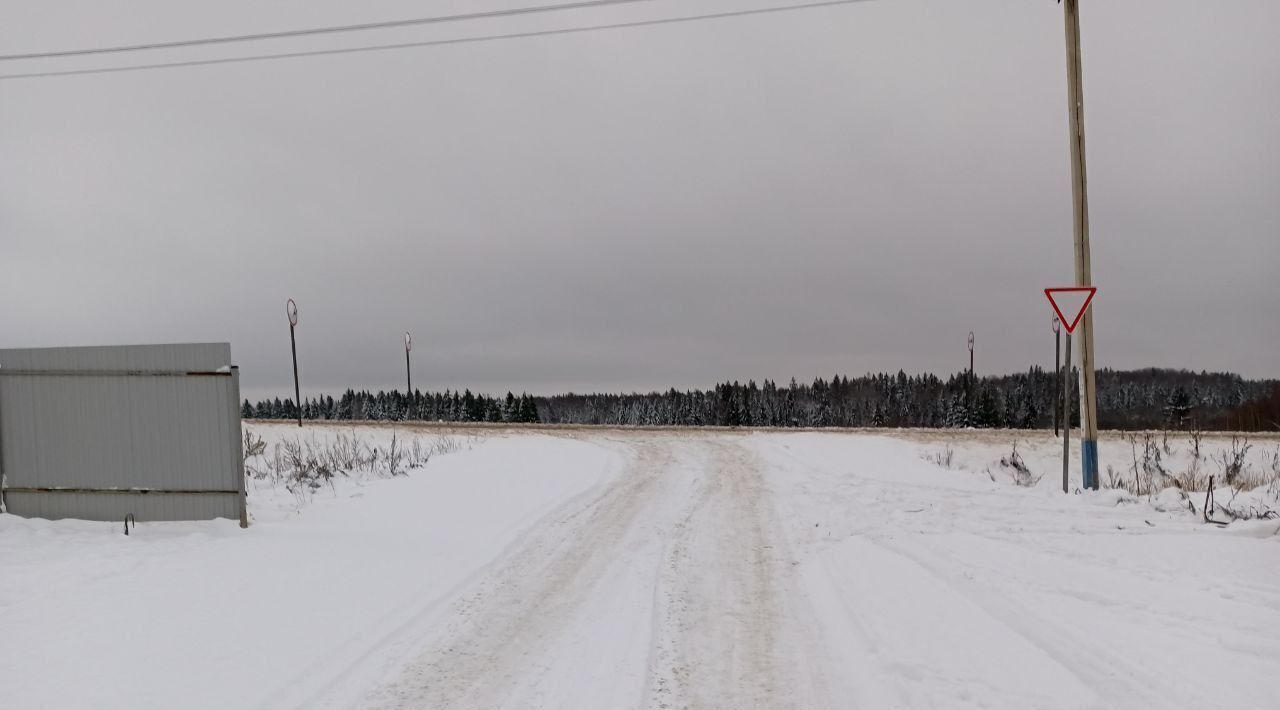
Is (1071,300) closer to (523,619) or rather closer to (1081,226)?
(1081,226)

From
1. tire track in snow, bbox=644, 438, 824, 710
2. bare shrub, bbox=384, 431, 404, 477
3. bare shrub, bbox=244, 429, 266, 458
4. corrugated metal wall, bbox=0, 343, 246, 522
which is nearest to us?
tire track in snow, bbox=644, 438, 824, 710

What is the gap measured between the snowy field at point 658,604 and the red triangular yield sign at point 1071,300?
273 cm

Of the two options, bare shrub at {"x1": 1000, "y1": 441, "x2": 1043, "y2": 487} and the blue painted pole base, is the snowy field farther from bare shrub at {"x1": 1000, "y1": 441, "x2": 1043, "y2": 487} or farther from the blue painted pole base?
bare shrub at {"x1": 1000, "y1": 441, "x2": 1043, "y2": 487}

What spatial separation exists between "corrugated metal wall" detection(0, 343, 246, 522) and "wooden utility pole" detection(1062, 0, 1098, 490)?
1289 centimetres

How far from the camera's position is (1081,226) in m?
11.0

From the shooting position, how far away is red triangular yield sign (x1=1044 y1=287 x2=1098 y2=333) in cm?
1008

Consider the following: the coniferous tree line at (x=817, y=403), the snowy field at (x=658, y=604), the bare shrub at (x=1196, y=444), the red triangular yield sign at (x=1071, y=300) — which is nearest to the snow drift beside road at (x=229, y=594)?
the snowy field at (x=658, y=604)

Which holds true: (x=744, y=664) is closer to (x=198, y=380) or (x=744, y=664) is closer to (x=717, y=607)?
(x=717, y=607)

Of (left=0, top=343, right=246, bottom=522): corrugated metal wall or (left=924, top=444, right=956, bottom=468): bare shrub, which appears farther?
(left=924, top=444, right=956, bottom=468): bare shrub

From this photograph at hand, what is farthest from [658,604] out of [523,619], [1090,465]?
[1090,465]

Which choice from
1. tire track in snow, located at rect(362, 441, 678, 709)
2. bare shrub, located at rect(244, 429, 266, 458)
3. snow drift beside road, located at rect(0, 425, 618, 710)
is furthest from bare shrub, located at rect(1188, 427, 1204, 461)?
bare shrub, located at rect(244, 429, 266, 458)

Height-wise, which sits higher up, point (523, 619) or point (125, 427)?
point (125, 427)

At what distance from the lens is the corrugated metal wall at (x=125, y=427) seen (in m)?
8.09

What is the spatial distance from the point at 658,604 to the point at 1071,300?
8607mm
